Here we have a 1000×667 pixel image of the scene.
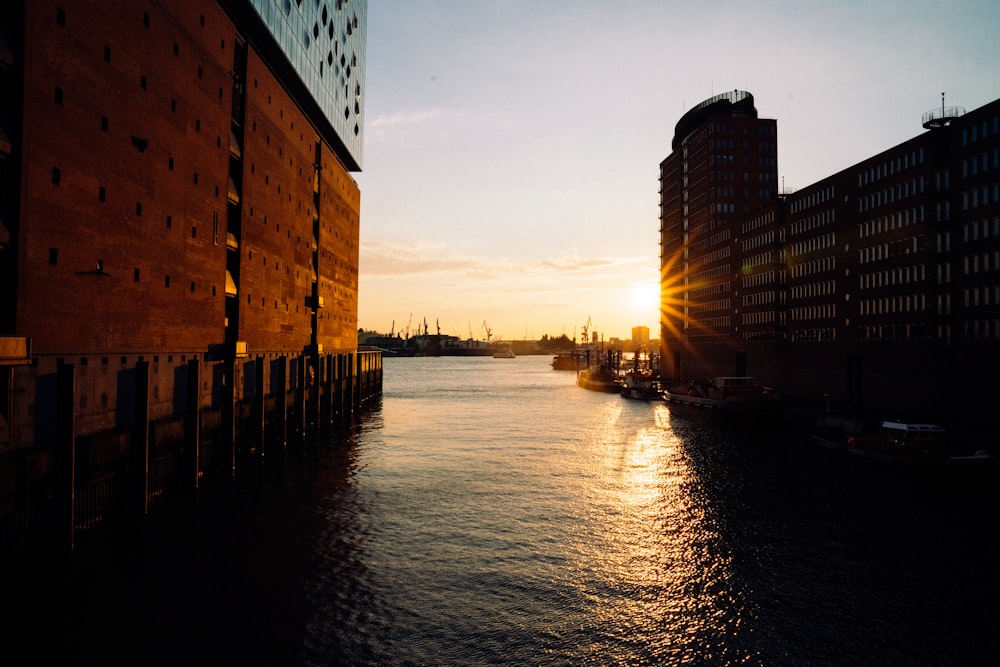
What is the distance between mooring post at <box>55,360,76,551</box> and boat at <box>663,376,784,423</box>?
63045 millimetres

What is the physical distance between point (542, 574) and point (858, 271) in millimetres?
66460

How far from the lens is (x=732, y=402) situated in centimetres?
7275

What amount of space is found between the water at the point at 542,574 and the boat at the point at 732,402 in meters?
29.1

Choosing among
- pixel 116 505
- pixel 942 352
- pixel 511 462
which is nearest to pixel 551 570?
pixel 116 505

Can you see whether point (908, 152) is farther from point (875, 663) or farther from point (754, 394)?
point (875, 663)

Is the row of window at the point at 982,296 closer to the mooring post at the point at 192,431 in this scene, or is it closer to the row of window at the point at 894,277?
the row of window at the point at 894,277

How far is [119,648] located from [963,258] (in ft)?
223

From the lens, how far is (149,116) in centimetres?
3114

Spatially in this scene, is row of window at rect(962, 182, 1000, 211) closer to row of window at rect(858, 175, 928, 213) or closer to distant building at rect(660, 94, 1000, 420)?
distant building at rect(660, 94, 1000, 420)

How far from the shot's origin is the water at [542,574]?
1755 cm

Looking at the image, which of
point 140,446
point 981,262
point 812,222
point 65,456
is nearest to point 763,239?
point 812,222

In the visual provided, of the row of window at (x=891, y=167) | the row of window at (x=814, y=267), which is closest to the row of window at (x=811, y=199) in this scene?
the row of window at (x=891, y=167)

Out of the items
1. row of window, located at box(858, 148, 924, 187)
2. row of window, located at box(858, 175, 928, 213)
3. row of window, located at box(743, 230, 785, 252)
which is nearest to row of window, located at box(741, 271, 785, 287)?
row of window, located at box(743, 230, 785, 252)

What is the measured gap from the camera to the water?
1755 cm
